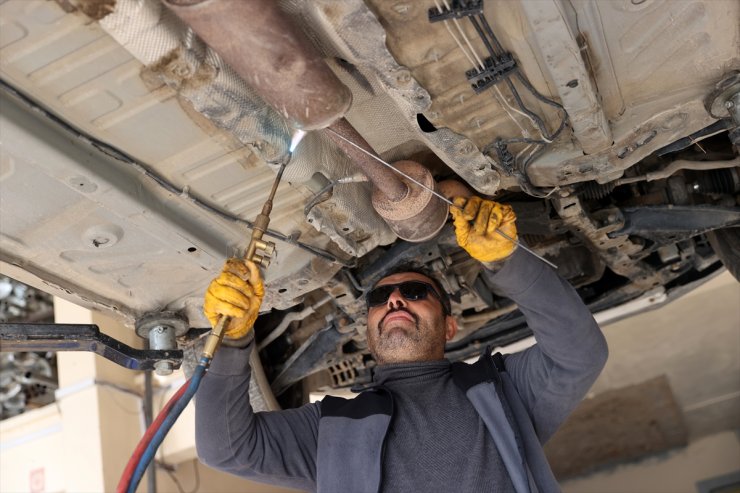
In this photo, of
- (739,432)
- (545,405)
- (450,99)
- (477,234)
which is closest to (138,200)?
(450,99)

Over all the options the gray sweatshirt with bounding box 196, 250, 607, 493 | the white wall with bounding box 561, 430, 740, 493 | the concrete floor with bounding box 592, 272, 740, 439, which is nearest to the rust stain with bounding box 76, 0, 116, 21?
the gray sweatshirt with bounding box 196, 250, 607, 493

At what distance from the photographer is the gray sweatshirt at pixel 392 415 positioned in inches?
72.1

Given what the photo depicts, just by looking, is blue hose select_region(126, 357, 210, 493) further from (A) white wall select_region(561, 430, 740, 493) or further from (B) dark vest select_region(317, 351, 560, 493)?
(A) white wall select_region(561, 430, 740, 493)

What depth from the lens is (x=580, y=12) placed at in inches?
55.3

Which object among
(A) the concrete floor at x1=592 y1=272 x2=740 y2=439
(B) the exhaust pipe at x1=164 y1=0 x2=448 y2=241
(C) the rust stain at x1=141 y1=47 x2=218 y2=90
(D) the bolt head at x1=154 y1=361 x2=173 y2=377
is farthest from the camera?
(A) the concrete floor at x1=592 y1=272 x2=740 y2=439

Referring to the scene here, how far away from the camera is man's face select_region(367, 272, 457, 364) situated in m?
2.12

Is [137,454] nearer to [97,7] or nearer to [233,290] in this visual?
[233,290]

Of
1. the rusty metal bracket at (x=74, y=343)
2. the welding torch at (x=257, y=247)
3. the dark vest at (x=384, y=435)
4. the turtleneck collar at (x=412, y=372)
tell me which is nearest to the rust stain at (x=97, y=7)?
the welding torch at (x=257, y=247)

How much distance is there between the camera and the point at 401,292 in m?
2.14

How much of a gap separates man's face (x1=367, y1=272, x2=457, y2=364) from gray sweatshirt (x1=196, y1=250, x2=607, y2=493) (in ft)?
0.43

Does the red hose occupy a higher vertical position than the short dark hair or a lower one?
lower

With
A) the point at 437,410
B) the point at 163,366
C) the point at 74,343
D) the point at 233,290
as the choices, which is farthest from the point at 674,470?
the point at 74,343

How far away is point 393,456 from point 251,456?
36 centimetres

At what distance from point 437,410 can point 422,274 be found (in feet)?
1.41
